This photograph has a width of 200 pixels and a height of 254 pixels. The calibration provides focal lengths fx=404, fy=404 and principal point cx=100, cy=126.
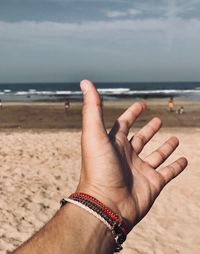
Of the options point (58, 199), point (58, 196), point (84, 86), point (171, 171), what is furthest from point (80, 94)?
point (84, 86)

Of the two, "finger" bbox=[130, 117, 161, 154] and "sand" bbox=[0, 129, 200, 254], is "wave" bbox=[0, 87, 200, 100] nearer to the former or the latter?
"sand" bbox=[0, 129, 200, 254]

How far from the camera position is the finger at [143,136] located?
9.20ft

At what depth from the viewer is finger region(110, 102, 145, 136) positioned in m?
2.66

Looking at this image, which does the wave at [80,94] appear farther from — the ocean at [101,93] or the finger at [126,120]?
the finger at [126,120]

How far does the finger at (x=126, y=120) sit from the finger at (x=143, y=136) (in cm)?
15

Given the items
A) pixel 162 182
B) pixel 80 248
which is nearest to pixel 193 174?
pixel 162 182

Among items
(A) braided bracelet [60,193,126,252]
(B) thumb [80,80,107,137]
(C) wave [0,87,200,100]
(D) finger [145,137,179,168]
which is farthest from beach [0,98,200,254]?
(C) wave [0,87,200,100]

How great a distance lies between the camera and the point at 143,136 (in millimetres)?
2924

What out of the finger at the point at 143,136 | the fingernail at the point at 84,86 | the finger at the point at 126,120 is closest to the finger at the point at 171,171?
the finger at the point at 143,136

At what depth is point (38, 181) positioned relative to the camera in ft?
30.5

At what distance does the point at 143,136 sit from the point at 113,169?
0.61 m

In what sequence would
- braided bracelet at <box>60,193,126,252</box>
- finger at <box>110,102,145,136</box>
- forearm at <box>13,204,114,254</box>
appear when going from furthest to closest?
finger at <box>110,102,145,136</box>
braided bracelet at <box>60,193,126,252</box>
forearm at <box>13,204,114,254</box>

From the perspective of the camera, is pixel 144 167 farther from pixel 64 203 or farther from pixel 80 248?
pixel 80 248

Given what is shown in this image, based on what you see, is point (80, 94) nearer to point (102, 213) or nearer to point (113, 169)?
point (113, 169)
